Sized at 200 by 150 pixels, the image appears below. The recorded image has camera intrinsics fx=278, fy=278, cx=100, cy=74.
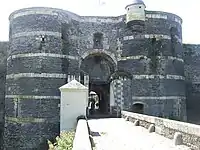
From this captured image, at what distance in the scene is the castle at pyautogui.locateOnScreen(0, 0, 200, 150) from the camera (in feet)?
63.0

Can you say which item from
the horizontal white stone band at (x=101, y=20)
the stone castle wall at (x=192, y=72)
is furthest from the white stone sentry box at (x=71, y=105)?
the stone castle wall at (x=192, y=72)

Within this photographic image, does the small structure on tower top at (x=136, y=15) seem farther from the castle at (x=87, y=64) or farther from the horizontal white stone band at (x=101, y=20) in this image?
the horizontal white stone band at (x=101, y=20)

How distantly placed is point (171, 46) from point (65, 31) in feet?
27.3

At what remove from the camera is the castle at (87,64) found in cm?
1919

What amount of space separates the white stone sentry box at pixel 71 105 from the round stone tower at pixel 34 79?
8522 millimetres

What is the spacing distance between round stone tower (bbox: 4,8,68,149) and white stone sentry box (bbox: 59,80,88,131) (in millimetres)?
8522

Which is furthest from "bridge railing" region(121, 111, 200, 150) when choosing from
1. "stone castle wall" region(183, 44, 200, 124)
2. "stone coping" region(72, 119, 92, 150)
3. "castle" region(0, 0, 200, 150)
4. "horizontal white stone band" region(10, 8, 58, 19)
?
"stone castle wall" region(183, 44, 200, 124)

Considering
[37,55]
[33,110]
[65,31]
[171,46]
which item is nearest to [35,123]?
[33,110]

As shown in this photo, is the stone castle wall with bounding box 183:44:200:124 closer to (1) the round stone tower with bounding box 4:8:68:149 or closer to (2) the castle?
(2) the castle

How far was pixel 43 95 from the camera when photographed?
63.0 ft

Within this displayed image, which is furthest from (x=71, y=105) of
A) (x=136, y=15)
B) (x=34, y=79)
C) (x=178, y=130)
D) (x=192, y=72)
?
(x=192, y=72)

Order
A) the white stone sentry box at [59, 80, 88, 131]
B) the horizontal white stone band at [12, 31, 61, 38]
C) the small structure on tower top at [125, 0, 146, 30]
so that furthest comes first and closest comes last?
the small structure on tower top at [125, 0, 146, 30] < the horizontal white stone band at [12, 31, 61, 38] < the white stone sentry box at [59, 80, 88, 131]

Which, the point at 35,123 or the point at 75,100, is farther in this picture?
the point at 35,123

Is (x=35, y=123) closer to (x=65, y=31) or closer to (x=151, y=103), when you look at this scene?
(x=65, y=31)
